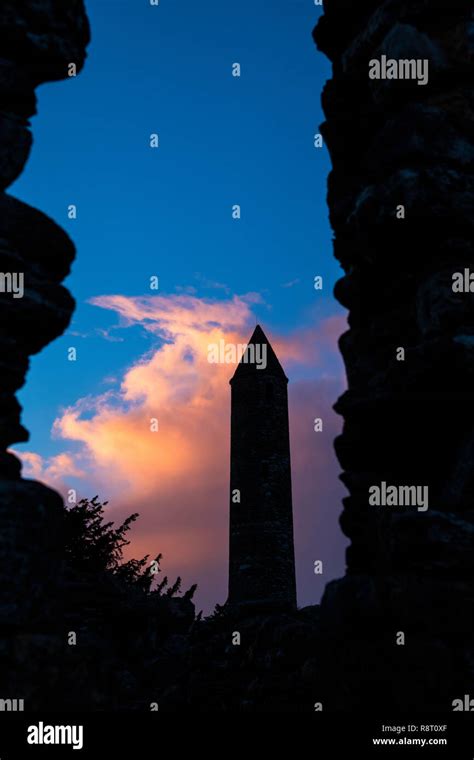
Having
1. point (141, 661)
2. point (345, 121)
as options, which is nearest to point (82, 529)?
point (141, 661)

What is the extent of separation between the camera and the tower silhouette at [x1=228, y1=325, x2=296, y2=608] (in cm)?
2641

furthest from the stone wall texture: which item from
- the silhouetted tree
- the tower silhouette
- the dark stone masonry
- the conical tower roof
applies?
the conical tower roof

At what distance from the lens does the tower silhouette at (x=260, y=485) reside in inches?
1040

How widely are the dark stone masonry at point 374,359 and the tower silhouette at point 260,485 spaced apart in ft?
74.4

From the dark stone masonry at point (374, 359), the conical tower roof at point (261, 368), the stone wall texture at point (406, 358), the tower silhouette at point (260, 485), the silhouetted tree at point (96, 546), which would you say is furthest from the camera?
the conical tower roof at point (261, 368)

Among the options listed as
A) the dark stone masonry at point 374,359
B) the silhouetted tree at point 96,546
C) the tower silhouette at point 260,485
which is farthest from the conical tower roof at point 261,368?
the dark stone masonry at point 374,359

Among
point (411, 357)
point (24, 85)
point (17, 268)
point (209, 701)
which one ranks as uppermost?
point (24, 85)

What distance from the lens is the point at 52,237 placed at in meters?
3.18

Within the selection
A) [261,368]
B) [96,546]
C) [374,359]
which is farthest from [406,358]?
[261,368]

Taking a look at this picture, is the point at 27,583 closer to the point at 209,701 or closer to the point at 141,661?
the point at 209,701

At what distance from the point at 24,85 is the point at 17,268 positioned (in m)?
0.93

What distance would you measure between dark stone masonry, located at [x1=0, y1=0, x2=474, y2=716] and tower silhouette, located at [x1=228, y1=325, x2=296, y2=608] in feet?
74.4

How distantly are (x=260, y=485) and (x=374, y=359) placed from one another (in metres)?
23.9

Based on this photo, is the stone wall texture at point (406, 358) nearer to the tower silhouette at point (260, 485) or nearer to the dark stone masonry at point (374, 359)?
the dark stone masonry at point (374, 359)
